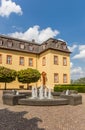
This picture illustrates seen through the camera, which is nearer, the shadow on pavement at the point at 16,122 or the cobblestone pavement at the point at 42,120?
the shadow on pavement at the point at 16,122

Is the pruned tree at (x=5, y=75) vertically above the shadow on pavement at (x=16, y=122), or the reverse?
the pruned tree at (x=5, y=75)

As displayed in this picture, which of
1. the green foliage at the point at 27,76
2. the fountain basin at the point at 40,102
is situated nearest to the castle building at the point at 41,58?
the green foliage at the point at 27,76

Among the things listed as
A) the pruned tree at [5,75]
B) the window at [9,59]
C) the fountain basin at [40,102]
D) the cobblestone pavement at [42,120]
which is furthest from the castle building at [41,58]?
the cobblestone pavement at [42,120]

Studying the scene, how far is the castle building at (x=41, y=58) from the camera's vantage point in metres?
31.3

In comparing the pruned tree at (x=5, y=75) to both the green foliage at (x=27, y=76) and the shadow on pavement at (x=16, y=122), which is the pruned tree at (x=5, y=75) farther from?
the shadow on pavement at (x=16, y=122)

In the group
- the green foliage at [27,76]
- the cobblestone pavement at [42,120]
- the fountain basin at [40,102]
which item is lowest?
the cobblestone pavement at [42,120]

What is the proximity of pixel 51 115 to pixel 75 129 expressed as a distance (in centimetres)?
208

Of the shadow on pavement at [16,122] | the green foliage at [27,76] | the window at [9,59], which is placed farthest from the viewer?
the window at [9,59]

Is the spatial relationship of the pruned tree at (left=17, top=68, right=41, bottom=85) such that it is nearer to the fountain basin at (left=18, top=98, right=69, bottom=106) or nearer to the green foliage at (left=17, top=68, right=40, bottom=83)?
the green foliage at (left=17, top=68, right=40, bottom=83)

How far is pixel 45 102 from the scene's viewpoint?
11602 mm

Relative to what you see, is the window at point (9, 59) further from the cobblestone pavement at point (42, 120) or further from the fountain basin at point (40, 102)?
the cobblestone pavement at point (42, 120)

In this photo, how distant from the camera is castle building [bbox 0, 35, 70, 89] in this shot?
3127 centimetres

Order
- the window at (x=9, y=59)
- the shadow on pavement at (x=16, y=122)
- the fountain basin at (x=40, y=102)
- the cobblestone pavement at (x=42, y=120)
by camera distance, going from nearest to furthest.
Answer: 1. the shadow on pavement at (x=16, y=122)
2. the cobblestone pavement at (x=42, y=120)
3. the fountain basin at (x=40, y=102)
4. the window at (x=9, y=59)

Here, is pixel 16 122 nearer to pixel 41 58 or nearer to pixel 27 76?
pixel 27 76
